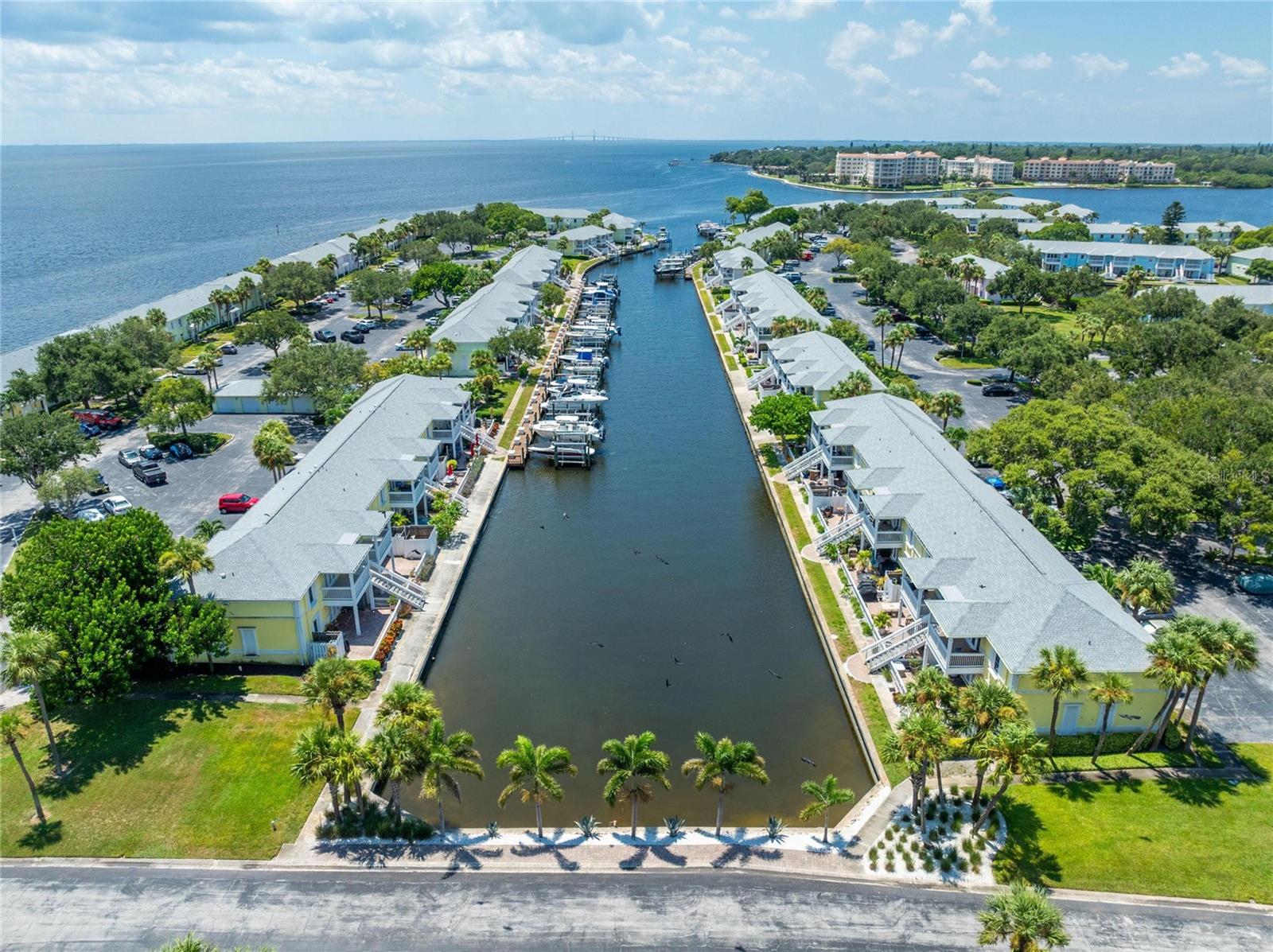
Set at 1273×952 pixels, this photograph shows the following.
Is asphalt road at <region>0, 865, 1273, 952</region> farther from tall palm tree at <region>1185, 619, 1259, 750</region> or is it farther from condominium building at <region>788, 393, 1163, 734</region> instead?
condominium building at <region>788, 393, 1163, 734</region>

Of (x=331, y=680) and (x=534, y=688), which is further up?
(x=331, y=680)

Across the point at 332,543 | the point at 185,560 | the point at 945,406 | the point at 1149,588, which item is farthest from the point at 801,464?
the point at 185,560

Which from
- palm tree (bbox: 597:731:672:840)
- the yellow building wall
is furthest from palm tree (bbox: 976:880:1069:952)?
the yellow building wall

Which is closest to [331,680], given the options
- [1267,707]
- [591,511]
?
[591,511]

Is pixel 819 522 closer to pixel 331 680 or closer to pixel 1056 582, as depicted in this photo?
pixel 1056 582

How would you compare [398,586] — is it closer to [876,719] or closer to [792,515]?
[876,719]

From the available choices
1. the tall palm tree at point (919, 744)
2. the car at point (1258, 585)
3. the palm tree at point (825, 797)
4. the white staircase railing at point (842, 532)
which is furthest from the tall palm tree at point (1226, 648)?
the white staircase railing at point (842, 532)
